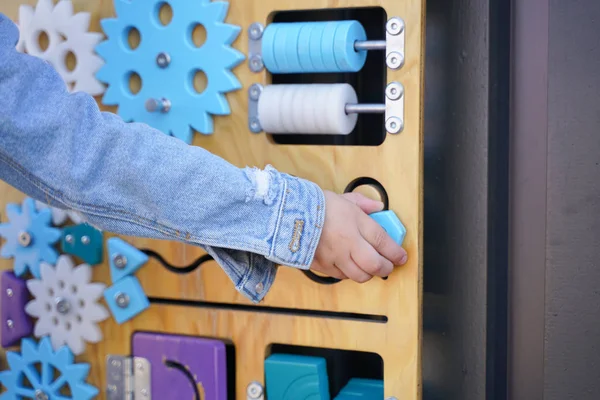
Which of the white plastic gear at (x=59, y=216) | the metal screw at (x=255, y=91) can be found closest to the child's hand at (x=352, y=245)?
the metal screw at (x=255, y=91)

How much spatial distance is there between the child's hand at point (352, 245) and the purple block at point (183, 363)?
0.88 ft

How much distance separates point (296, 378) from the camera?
3.52 ft

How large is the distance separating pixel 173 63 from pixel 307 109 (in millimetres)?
241

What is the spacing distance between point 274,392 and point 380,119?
429 millimetres

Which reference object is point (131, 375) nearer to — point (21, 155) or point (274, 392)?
point (274, 392)

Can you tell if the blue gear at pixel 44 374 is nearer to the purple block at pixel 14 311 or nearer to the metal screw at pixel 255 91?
the purple block at pixel 14 311

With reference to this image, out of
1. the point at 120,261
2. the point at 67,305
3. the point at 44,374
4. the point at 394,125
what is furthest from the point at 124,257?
the point at 394,125

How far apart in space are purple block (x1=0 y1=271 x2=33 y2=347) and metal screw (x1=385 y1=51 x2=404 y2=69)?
707mm

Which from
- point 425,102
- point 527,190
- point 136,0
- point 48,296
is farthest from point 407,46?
point 48,296

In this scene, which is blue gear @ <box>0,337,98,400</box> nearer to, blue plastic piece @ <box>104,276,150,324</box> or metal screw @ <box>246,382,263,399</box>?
blue plastic piece @ <box>104,276,150,324</box>

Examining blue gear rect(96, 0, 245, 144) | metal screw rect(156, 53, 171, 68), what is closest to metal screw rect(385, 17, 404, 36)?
blue gear rect(96, 0, 245, 144)

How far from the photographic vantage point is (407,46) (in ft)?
3.30

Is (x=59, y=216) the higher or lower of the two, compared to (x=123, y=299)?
higher

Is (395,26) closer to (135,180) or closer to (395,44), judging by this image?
(395,44)
